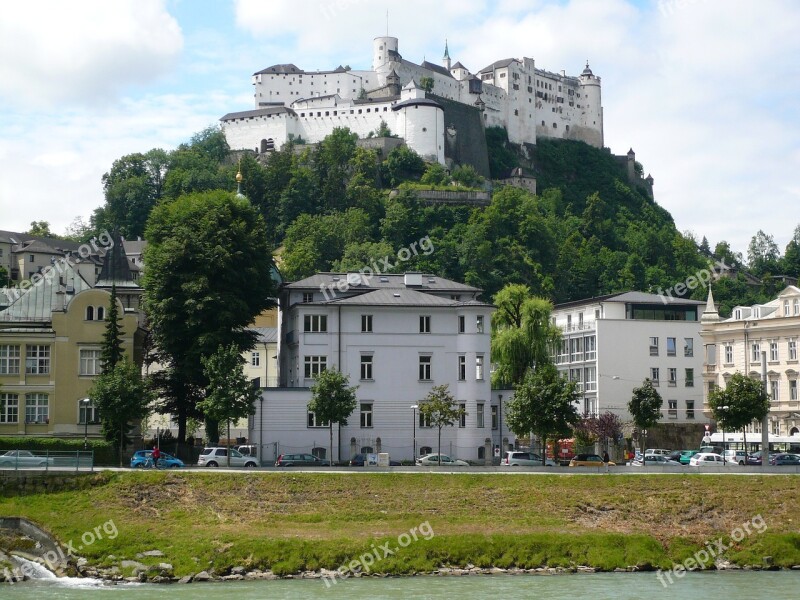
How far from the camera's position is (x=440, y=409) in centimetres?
6019

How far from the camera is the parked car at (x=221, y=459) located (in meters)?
57.0

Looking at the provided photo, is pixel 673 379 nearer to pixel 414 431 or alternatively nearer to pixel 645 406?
pixel 645 406

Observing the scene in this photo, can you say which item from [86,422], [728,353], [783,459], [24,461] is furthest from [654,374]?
[24,461]

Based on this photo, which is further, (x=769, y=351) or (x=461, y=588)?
(x=769, y=351)

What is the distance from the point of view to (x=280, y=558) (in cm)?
4041

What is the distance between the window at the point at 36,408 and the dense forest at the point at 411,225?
68482 millimetres

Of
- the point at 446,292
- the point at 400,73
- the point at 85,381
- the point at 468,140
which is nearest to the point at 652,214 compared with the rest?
the point at 468,140

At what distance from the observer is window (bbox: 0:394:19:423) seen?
6269 cm

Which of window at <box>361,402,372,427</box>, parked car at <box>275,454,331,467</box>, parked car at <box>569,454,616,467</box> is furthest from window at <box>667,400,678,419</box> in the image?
parked car at <box>275,454,331,467</box>

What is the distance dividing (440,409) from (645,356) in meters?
33.8

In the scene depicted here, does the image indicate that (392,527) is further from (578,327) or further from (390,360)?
(578,327)

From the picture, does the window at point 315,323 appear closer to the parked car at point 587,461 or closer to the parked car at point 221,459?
the parked car at point 221,459

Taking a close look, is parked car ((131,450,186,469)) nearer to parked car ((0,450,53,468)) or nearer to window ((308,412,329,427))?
parked car ((0,450,53,468))

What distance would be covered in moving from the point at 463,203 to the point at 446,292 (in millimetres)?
90912
